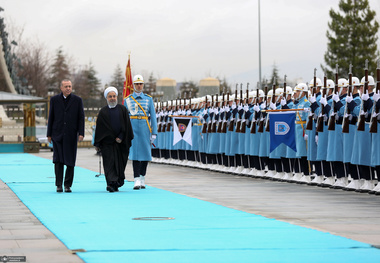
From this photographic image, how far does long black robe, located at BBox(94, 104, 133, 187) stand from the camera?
16.6 m

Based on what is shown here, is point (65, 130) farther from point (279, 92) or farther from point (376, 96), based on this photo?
point (279, 92)

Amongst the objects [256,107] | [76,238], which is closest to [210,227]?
[76,238]

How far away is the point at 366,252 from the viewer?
8.64 metres

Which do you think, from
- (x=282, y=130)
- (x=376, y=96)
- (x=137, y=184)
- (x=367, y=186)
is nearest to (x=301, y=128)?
(x=282, y=130)

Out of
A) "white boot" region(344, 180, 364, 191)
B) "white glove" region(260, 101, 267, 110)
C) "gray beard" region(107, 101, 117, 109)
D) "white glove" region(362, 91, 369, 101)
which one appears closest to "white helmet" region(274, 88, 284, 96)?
"white glove" region(260, 101, 267, 110)

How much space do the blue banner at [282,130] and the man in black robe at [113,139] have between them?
450 centimetres

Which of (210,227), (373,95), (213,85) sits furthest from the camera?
(213,85)

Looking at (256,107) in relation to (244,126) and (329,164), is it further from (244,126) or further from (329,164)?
(329,164)

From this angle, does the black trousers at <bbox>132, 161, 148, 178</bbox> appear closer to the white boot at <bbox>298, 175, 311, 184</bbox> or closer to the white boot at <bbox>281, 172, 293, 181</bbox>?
the white boot at <bbox>298, 175, 311, 184</bbox>

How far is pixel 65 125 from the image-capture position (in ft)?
54.9

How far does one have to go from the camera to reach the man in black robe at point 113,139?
1664 centimetres

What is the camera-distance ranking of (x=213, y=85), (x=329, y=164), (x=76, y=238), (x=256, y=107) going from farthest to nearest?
(x=213, y=85), (x=256, y=107), (x=329, y=164), (x=76, y=238)

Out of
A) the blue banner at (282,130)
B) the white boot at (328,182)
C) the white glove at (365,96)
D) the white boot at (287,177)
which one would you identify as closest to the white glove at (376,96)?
the white glove at (365,96)

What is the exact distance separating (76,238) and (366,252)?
2.97m
